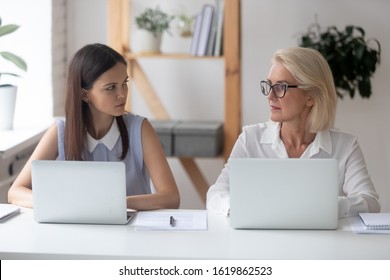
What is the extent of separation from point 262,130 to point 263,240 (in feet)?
2.53

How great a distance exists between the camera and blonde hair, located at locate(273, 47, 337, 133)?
291 centimetres

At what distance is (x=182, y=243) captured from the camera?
2375 mm

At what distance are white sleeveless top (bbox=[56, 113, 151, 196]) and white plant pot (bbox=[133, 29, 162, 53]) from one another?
4.92 feet

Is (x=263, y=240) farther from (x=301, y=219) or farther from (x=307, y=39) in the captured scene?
(x=307, y=39)

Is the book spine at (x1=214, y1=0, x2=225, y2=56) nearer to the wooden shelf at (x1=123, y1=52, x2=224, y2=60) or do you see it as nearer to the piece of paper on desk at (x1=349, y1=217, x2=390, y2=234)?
the wooden shelf at (x1=123, y1=52, x2=224, y2=60)

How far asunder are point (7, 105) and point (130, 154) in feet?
3.75

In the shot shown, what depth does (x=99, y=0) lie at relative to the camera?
4875 millimetres

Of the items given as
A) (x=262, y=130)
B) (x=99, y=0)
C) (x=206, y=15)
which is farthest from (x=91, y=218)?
(x=99, y=0)

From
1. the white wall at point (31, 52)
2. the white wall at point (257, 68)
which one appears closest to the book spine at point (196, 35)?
the white wall at point (257, 68)

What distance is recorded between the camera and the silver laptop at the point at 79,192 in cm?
250

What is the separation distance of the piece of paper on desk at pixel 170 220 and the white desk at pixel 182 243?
37mm

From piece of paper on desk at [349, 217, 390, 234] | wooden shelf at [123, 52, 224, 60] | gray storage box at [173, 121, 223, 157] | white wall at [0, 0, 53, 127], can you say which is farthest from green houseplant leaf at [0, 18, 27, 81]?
piece of paper on desk at [349, 217, 390, 234]

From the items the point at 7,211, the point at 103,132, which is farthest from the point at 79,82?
the point at 7,211

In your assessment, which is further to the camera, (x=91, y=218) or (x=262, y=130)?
(x=262, y=130)
